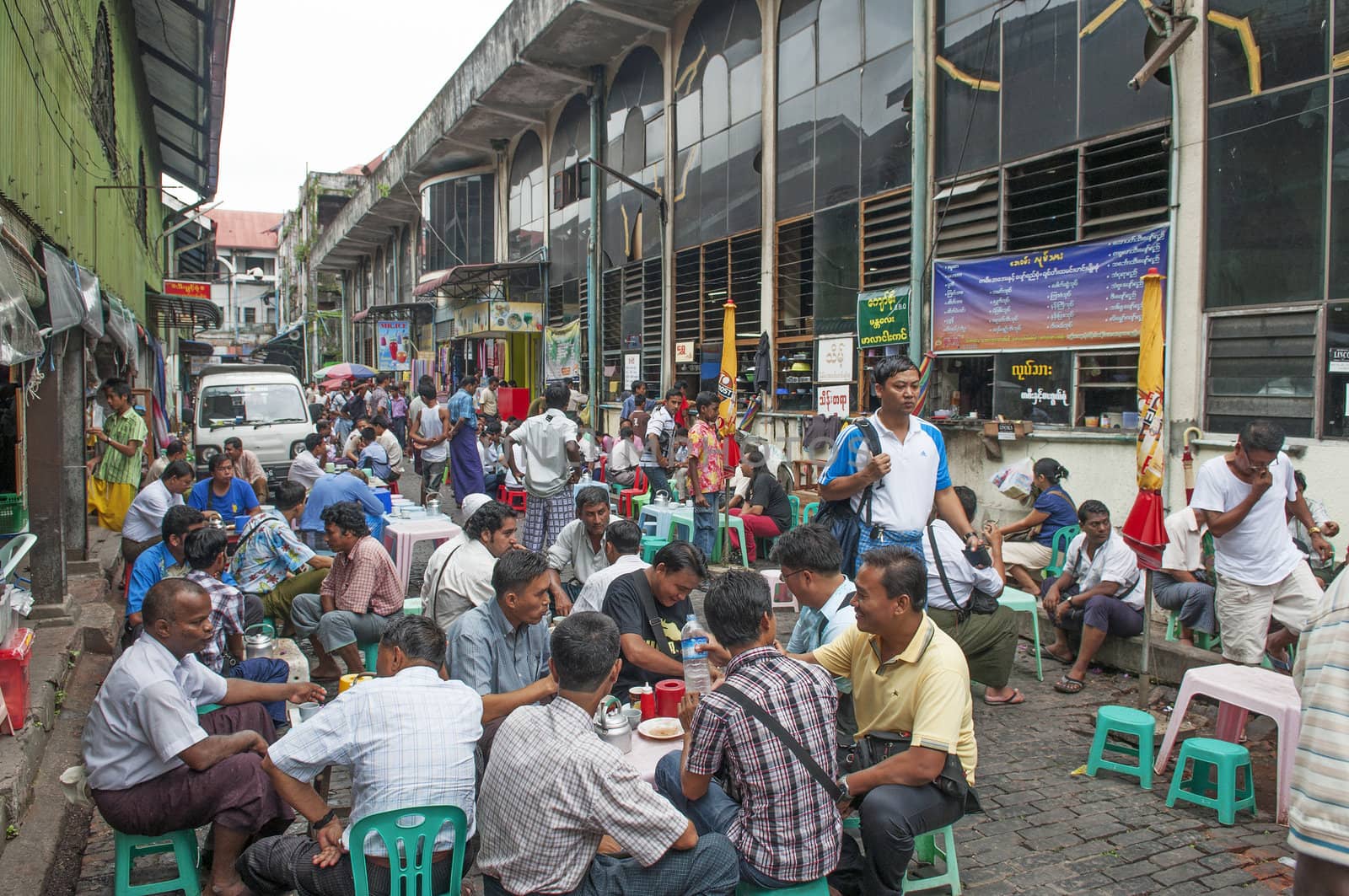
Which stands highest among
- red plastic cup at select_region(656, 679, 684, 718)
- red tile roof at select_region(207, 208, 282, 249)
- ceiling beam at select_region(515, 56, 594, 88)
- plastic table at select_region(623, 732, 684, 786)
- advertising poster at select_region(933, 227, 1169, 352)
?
red tile roof at select_region(207, 208, 282, 249)

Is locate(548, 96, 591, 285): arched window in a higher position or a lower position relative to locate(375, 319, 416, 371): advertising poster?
higher

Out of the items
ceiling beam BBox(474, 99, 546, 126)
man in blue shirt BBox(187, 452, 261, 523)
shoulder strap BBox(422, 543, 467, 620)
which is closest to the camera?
shoulder strap BBox(422, 543, 467, 620)

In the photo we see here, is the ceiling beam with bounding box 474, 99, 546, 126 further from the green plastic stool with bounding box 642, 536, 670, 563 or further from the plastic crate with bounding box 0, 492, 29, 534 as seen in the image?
the plastic crate with bounding box 0, 492, 29, 534

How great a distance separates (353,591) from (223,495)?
2.74 meters

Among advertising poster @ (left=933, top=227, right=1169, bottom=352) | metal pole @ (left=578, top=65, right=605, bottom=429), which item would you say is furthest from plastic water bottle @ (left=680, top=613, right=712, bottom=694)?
metal pole @ (left=578, top=65, right=605, bottom=429)

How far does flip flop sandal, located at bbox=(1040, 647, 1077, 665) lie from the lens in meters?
6.78

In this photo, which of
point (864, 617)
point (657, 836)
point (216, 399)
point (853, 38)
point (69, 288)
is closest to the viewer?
point (657, 836)

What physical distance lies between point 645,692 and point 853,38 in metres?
10.1

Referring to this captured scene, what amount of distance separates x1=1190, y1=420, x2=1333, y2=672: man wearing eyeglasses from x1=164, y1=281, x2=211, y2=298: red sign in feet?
63.9

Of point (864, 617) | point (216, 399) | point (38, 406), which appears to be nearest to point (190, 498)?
point (38, 406)

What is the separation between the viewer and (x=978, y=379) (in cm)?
1020

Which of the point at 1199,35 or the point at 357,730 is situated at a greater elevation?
the point at 1199,35

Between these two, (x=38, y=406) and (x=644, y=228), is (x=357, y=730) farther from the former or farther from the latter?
(x=644, y=228)

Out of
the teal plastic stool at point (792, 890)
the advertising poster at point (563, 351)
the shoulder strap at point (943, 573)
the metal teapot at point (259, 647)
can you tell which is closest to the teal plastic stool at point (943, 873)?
the teal plastic stool at point (792, 890)
